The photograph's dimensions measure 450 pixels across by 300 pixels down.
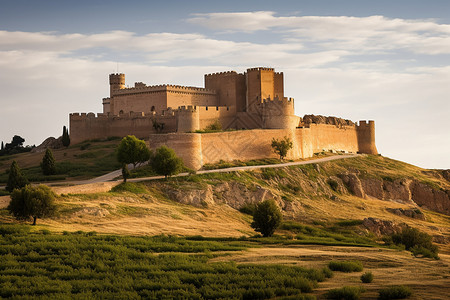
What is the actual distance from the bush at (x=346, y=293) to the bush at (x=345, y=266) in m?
3.67

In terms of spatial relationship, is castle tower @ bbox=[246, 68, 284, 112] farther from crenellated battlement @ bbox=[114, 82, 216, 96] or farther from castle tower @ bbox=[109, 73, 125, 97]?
castle tower @ bbox=[109, 73, 125, 97]

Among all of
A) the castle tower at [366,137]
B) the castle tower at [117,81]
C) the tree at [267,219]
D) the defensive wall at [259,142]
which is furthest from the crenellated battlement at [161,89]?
the tree at [267,219]

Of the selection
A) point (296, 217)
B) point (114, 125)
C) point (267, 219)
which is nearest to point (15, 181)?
point (267, 219)

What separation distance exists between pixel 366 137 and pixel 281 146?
22861 mm

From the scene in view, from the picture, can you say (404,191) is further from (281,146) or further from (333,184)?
(281,146)

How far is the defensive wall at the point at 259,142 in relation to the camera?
42.6m

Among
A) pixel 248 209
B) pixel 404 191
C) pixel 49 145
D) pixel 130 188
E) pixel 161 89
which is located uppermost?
pixel 161 89

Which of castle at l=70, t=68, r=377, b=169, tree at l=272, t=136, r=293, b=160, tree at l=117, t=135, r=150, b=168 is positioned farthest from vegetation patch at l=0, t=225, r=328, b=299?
tree at l=272, t=136, r=293, b=160

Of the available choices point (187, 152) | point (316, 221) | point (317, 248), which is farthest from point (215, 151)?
point (317, 248)

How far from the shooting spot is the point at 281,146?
2026 inches

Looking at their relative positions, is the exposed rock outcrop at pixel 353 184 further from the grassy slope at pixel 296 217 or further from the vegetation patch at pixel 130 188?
the vegetation patch at pixel 130 188

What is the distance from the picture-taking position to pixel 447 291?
52.7 ft

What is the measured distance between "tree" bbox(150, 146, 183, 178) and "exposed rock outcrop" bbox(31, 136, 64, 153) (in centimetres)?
2414

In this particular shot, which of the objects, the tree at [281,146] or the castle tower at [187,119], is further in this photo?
the tree at [281,146]
